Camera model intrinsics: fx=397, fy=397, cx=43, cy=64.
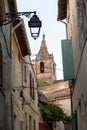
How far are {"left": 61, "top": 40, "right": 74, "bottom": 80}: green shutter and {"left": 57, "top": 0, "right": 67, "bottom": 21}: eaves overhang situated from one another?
2.54 m

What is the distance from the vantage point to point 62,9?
1977cm

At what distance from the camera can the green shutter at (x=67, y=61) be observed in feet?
54.3

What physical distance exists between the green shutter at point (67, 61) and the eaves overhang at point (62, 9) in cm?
254

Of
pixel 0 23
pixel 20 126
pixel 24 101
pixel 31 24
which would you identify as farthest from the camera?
pixel 24 101

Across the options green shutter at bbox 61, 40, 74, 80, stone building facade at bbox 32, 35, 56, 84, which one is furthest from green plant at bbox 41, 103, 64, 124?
stone building facade at bbox 32, 35, 56, 84

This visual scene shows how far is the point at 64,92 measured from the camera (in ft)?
161

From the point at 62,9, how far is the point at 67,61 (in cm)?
409

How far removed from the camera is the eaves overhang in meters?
18.8

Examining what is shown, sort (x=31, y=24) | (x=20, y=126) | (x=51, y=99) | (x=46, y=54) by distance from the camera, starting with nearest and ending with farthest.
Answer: (x=31, y=24)
(x=20, y=126)
(x=51, y=99)
(x=46, y=54)

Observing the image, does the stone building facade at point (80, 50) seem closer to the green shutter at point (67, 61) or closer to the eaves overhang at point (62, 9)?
the eaves overhang at point (62, 9)

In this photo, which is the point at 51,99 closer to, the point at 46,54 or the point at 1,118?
the point at 1,118

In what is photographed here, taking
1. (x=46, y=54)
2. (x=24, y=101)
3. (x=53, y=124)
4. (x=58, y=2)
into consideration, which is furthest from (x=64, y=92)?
(x=46, y=54)

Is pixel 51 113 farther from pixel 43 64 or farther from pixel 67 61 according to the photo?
pixel 43 64

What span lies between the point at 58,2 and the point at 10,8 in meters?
3.36
